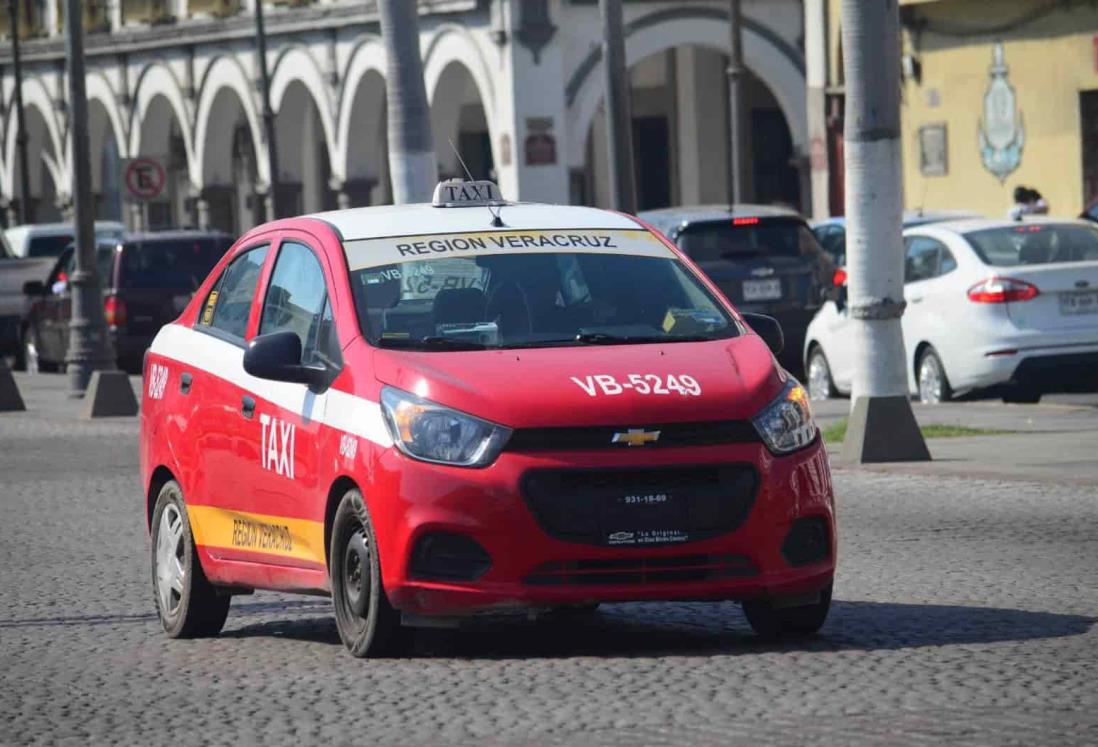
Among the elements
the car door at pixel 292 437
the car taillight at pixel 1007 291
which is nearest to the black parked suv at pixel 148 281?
the car taillight at pixel 1007 291

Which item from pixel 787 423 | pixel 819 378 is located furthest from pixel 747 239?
pixel 787 423

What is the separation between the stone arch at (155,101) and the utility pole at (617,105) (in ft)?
98.8

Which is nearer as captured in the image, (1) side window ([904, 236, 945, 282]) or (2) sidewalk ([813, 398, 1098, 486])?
(2) sidewalk ([813, 398, 1098, 486])

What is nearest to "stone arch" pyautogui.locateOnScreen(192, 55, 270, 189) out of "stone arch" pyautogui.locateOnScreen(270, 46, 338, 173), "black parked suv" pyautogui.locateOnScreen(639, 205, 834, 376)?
"stone arch" pyautogui.locateOnScreen(270, 46, 338, 173)

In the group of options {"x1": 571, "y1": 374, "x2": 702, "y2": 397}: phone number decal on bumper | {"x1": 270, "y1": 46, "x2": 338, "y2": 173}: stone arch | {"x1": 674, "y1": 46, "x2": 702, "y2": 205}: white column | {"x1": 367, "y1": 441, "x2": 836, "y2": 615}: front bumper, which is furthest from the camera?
{"x1": 674, "y1": 46, "x2": 702, "y2": 205}: white column

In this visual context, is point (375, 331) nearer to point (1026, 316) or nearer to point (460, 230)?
point (460, 230)

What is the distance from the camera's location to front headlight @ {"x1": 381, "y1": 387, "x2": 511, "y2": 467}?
8594 mm

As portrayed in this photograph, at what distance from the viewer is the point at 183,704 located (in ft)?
27.6

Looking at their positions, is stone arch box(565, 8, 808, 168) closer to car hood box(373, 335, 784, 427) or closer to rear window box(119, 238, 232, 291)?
rear window box(119, 238, 232, 291)

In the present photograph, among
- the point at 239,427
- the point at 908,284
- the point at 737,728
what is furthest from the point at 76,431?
the point at 737,728

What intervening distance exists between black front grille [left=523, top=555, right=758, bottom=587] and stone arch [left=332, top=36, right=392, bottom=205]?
38910 mm

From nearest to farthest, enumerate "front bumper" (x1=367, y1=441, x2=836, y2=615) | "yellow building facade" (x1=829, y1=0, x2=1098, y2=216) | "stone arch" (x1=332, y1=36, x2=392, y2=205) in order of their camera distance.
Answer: "front bumper" (x1=367, y1=441, x2=836, y2=615) → "yellow building facade" (x1=829, y1=0, x2=1098, y2=216) → "stone arch" (x1=332, y1=36, x2=392, y2=205)

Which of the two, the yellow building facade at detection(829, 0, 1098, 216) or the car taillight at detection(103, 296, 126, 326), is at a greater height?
the yellow building facade at detection(829, 0, 1098, 216)

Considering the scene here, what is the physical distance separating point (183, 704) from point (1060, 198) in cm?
2957
